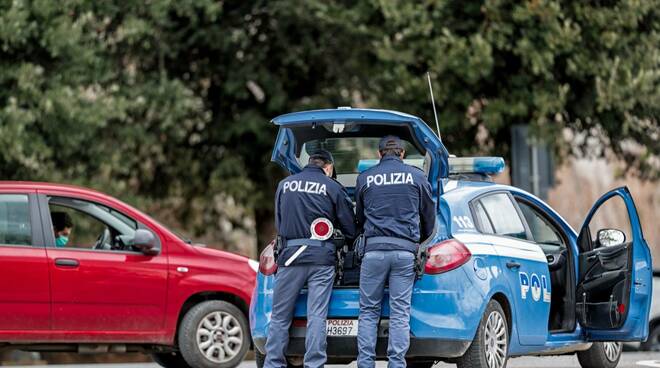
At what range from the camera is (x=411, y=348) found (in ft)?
31.6

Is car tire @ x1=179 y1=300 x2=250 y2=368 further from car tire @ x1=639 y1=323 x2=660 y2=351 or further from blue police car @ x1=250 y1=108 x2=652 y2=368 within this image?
car tire @ x1=639 y1=323 x2=660 y2=351

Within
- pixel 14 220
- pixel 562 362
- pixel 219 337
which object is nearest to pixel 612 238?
pixel 562 362

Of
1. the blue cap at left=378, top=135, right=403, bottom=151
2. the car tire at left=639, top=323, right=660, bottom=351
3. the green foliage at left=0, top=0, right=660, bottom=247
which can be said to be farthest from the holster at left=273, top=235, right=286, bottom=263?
the car tire at left=639, top=323, right=660, bottom=351

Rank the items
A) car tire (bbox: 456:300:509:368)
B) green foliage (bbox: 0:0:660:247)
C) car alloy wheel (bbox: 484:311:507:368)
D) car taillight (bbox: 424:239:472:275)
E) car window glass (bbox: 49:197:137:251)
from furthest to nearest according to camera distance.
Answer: green foliage (bbox: 0:0:660:247) < car window glass (bbox: 49:197:137:251) < car alloy wheel (bbox: 484:311:507:368) < car tire (bbox: 456:300:509:368) < car taillight (bbox: 424:239:472:275)

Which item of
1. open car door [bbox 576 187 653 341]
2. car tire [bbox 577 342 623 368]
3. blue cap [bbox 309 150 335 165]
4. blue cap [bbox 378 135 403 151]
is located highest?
blue cap [bbox 378 135 403 151]

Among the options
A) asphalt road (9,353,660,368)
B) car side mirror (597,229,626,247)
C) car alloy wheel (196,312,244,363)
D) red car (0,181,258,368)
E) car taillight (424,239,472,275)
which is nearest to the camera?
car taillight (424,239,472,275)

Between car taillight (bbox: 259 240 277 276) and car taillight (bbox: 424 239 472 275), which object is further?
car taillight (bbox: 259 240 277 276)

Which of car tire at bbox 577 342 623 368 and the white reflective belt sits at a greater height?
the white reflective belt

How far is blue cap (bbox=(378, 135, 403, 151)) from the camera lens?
9945 millimetres

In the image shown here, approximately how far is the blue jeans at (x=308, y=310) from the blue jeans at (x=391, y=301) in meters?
0.27

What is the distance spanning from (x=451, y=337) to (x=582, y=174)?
28.4 metres

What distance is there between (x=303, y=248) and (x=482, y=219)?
135cm

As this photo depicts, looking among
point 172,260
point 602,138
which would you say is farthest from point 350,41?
point 172,260

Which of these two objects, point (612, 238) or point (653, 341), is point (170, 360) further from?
point (653, 341)
